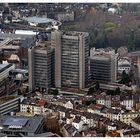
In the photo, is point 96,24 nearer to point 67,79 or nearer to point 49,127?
point 67,79

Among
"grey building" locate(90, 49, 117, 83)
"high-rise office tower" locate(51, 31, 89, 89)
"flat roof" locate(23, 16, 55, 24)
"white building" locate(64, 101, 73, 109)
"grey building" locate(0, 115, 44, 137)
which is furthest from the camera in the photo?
"flat roof" locate(23, 16, 55, 24)

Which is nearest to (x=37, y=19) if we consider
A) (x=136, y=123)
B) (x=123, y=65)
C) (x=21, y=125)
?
(x=123, y=65)

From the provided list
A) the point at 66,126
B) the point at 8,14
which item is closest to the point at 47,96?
the point at 66,126

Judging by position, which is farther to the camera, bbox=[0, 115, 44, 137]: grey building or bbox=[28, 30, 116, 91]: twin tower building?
bbox=[28, 30, 116, 91]: twin tower building

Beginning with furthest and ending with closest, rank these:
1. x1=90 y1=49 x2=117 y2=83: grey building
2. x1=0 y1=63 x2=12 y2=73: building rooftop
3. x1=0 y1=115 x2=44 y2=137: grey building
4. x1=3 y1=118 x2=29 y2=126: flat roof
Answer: x1=0 y1=63 x2=12 y2=73: building rooftop, x1=90 y1=49 x2=117 y2=83: grey building, x1=3 y1=118 x2=29 y2=126: flat roof, x1=0 y1=115 x2=44 y2=137: grey building

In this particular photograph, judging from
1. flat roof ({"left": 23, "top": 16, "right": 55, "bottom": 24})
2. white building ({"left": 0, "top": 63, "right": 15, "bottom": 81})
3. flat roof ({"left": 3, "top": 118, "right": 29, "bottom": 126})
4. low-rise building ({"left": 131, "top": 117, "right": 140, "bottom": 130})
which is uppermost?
flat roof ({"left": 23, "top": 16, "right": 55, "bottom": 24})

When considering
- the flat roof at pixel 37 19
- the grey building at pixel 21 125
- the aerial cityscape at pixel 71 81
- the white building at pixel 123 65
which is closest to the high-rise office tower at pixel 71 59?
the aerial cityscape at pixel 71 81

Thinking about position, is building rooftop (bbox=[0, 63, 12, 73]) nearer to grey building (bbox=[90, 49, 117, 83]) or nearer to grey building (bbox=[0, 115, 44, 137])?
grey building (bbox=[90, 49, 117, 83])

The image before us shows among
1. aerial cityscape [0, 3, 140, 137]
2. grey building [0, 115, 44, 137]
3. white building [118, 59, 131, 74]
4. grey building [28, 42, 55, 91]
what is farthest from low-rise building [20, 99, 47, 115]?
white building [118, 59, 131, 74]
